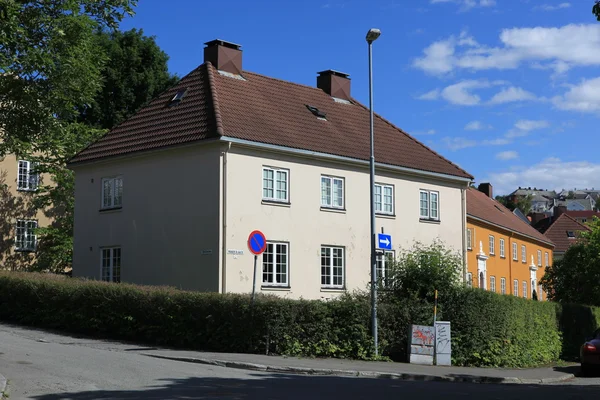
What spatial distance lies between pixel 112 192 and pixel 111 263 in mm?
2743

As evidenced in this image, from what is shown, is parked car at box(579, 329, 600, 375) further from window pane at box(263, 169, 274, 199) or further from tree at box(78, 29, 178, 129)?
tree at box(78, 29, 178, 129)

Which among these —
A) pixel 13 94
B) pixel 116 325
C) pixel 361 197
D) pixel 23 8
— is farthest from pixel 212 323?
pixel 361 197

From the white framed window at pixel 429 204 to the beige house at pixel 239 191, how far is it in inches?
2.1

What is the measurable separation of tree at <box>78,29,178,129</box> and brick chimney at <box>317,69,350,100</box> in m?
16.5

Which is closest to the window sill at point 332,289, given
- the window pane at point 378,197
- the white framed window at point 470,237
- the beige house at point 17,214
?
the window pane at point 378,197

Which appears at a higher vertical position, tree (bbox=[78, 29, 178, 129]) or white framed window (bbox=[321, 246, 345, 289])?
tree (bbox=[78, 29, 178, 129])

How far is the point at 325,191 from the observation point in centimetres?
3073

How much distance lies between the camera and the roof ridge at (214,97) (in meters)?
27.5

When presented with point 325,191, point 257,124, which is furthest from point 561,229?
point 257,124

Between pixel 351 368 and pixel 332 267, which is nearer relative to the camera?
pixel 351 368

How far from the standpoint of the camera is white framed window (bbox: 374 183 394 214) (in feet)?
106

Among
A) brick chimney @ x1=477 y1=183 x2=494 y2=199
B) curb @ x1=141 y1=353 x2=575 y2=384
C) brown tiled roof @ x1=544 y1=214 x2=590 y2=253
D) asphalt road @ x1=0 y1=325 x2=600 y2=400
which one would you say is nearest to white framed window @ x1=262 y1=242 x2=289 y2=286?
curb @ x1=141 y1=353 x2=575 y2=384

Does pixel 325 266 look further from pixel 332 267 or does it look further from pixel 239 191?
pixel 239 191

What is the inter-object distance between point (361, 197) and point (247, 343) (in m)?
12.7
